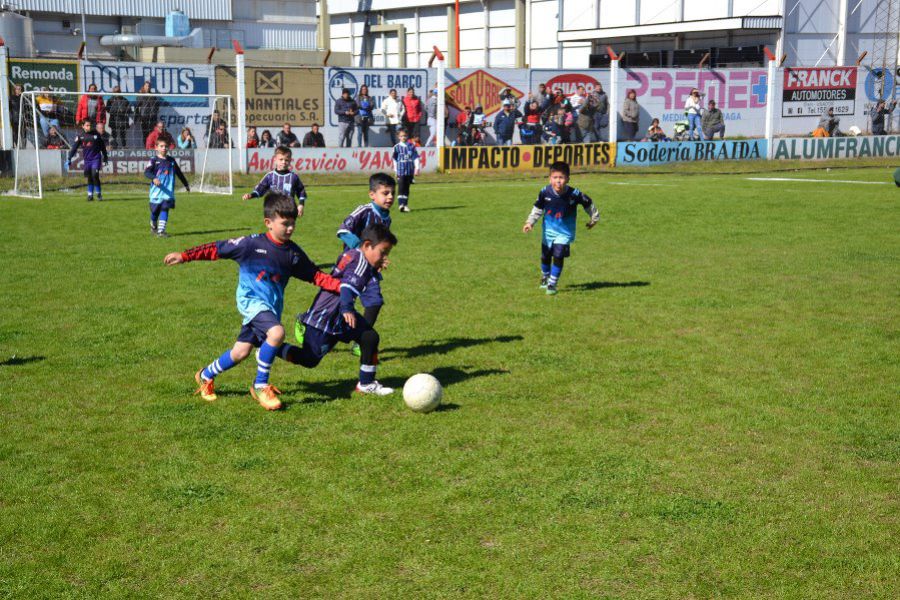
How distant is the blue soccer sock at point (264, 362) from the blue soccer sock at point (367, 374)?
2.55 ft

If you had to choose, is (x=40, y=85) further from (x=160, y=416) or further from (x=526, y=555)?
(x=526, y=555)

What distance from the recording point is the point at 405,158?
77.5ft

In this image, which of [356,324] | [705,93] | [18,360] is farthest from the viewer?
[705,93]

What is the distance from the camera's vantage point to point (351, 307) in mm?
7988

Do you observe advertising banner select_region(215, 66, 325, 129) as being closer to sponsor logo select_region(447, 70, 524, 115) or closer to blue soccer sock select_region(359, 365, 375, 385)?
sponsor logo select_region(447, 70, 524, 115)

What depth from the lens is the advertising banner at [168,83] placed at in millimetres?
30062

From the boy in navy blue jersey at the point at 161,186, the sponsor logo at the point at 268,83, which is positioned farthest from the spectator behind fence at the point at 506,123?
the boy in navy blue jersey at the point at 161,186

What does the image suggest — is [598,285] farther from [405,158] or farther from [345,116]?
[345,116]

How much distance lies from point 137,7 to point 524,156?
1223 inches

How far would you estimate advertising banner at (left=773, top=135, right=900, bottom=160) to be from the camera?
124ft

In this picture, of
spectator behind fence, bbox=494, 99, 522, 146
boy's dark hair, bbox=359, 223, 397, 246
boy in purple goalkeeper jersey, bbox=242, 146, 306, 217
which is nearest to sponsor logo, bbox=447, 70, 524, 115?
spectator behind fence, bbox=494, 99, 522, 146

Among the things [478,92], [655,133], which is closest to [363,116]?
[478,92]

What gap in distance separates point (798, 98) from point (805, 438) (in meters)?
35.6

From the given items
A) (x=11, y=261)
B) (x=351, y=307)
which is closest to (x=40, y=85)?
(x=11, y=261)
